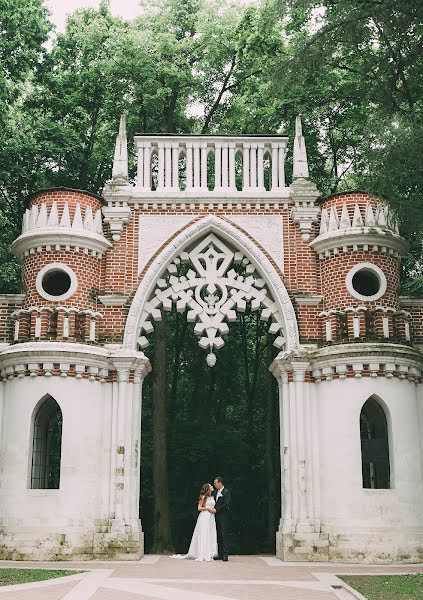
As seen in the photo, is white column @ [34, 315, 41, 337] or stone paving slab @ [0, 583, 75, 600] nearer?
stone paving slab @ [0, 583, 75, 600]

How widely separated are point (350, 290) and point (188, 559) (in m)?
5.75

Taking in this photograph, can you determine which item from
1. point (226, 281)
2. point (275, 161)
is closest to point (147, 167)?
point (275, 161)

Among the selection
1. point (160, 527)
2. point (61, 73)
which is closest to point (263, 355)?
point (160, 527)

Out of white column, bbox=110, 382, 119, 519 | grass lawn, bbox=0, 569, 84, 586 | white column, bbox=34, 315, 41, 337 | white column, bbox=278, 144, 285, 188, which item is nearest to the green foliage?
white column, bbox=110, 382, 119, 519

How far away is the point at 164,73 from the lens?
20734mm

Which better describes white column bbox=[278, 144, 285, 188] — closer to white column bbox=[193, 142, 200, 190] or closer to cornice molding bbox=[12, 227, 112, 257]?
white column bbox=[193, 142, 200, 190]

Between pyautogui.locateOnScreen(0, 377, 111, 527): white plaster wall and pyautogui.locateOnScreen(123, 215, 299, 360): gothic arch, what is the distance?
1.41 meters

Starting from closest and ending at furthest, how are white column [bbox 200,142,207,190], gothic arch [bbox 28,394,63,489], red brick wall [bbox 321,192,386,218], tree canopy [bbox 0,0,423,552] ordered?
gothic arch [bbox 28,394,63,489] < red brick wall [bbox 321,192,386,218] < white column [bbox 200,142,207,190] < tree canopy [bbox 0,0,423,552]

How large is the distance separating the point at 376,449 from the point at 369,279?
336cm

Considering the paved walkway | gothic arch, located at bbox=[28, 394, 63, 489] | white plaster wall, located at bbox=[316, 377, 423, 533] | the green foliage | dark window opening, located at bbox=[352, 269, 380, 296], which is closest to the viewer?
the paved walkway

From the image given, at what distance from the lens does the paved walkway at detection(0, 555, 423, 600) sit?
27.9 feet

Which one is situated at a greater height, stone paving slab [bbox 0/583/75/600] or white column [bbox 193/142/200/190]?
white column [bbox 193/142/200/190]

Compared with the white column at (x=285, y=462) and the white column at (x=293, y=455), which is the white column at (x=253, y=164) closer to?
the white column at (x=285, y=462)

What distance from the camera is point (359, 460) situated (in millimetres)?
13203
